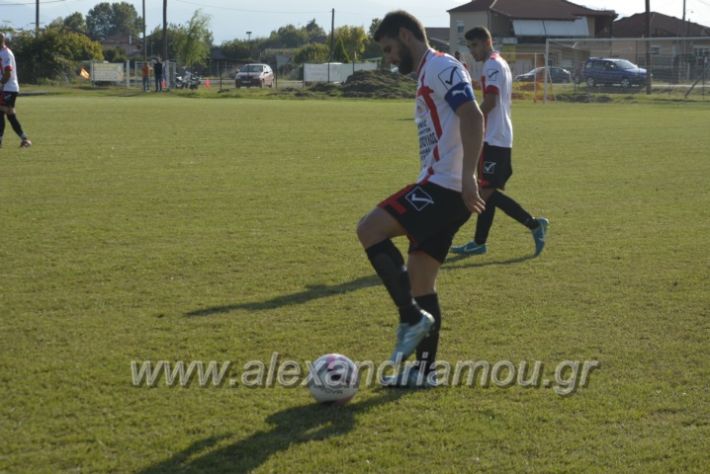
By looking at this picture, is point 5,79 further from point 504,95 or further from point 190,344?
point 190,344

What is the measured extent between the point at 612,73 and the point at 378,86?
12.3 metres

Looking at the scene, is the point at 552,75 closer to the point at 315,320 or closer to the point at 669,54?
the point at 669,54

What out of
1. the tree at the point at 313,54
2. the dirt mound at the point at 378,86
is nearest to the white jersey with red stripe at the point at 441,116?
the dirt mound at the point at 378,86

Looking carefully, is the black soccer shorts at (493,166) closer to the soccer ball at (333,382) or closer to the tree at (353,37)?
the soccer ball at (333,382)

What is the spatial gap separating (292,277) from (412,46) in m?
2.93

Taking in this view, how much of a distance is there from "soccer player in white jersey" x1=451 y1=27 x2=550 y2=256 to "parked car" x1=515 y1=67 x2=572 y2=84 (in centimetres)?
3555

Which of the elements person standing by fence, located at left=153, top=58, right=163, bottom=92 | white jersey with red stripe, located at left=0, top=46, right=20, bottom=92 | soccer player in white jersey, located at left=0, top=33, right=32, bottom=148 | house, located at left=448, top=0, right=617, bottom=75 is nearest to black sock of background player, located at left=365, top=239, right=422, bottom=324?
soccer player in white jersey, located at left=0, top=33, right=32, bottom=148

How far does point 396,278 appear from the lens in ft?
15.3

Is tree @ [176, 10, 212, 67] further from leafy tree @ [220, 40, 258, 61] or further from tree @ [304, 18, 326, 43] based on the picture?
tree @ [304, 18, 326, 43]

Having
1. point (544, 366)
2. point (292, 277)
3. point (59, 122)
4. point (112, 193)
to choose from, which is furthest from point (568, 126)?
point (544, 366)

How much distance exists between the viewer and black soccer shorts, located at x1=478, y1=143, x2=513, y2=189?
802cm

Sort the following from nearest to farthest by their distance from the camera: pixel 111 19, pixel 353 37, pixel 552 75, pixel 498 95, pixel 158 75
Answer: pixel 498 95, pixel 552 75, pixel 158 75, pixel 353 37, pixel 111 19

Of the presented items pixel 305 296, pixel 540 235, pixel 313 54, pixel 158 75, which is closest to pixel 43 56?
pixel 158 75

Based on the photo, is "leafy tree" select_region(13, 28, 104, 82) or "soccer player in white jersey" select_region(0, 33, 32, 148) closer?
"soccer player in white jersey" select_region(0, 33, 32, 148)
